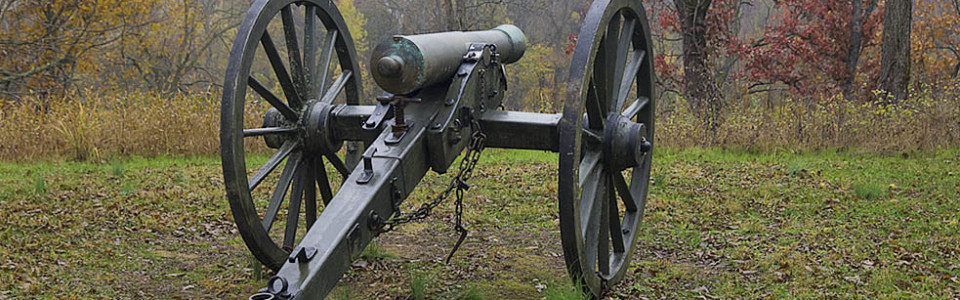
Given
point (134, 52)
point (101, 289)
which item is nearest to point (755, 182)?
point (101, 289)

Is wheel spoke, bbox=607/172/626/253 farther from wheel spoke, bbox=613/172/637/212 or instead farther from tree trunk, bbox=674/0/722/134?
tree trunk, bbox=674/0/722/134

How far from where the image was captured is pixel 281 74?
445 cm

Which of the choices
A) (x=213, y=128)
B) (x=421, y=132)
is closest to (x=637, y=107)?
(x=421, y=132)

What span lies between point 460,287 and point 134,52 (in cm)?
2157

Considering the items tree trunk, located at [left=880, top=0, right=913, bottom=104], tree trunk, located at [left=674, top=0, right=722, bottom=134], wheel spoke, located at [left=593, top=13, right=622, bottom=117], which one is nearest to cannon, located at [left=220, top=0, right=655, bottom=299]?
wheel spoke, located at [left=593, top=13, right=622, bottom=117]

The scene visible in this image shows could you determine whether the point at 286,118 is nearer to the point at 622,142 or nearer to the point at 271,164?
the point at 271,164

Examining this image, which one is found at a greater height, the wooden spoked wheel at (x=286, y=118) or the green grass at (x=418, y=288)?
the wooden spoked wheel at (x=286, y=118)

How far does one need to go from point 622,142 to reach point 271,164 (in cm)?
179

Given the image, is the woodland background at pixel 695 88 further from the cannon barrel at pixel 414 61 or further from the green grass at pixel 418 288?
the cannon barrel at pixel 414 61

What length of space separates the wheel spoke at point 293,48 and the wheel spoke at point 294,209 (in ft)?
1.50

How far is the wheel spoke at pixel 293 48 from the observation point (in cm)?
Answer: 441

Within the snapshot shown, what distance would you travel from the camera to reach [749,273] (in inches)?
197

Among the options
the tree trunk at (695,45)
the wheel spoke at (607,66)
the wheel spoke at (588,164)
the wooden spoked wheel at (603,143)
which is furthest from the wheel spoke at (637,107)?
the tree trunk at (695,45)

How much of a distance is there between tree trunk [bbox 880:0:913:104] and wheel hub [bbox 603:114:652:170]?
9.34m
